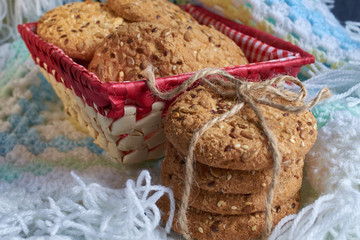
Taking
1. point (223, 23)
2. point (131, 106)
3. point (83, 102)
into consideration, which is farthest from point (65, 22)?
point (223, 23)

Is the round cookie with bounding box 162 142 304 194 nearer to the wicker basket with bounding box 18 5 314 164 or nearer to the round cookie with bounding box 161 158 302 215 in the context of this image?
the round cookie with bounding box 161 158 302 215

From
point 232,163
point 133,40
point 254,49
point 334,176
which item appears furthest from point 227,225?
point 254,49

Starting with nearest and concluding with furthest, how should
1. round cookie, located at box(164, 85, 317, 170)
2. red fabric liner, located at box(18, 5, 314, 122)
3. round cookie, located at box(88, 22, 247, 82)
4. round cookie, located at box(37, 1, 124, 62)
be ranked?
round cookie, located at box(164, 85, 317, 170) < red fabric liner, located at box(18, 5, 314, 122) < round cookie, located at box(88, 22, 247, 82) < round cookie, located at box(37, 1, 124, 62)

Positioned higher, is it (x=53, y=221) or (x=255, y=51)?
(x=255, y=51)

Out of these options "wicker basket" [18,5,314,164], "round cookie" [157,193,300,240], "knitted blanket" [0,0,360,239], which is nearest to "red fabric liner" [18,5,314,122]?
"wicker basket" [18,5,314,164]

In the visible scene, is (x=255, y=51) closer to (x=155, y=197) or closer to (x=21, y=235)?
(x=155, y=197)

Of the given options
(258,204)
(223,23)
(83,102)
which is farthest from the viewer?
(223,23)
